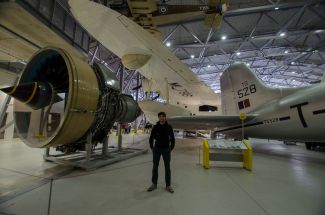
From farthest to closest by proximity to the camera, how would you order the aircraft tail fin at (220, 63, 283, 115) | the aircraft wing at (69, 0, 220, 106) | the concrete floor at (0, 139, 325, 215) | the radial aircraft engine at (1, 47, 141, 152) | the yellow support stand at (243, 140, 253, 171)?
1. the aircraft tail fin at (220, 63, 283, 115)
2. the aircraft wing at (69, 0, 220, 106)
3. the yellow support stand at (243, 140, 253, 171)
4. the radial aircraft engine at (1, 47, 141, 152)
5. the concrete floor at (0, 139, 325, 215)

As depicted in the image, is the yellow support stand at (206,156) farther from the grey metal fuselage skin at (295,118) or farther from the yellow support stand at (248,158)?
the grey metal fuselage skin at (295,118)

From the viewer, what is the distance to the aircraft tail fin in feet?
21.1

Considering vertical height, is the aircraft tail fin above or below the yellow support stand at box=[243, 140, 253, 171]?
above

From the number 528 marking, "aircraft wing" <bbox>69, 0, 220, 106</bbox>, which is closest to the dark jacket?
"aircraft wing" <bbox>69, 0, 220, 106</bbox>

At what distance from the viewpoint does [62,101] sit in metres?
3.94

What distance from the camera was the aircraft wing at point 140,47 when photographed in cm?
547

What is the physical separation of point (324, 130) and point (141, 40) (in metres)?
6.43

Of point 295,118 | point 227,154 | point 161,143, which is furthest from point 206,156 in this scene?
point 295,118

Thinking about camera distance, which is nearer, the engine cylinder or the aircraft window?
the engine cylinder

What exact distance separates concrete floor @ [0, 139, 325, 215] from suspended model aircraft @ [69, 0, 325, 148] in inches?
68.8

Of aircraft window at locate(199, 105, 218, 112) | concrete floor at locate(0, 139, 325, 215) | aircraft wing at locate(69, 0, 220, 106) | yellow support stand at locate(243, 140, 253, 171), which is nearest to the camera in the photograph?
concrete floor at locate(0, 139, 325, 215)

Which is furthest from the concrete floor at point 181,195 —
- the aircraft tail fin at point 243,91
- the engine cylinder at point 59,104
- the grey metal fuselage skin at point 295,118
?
the aircraft tail fin at point 243,91

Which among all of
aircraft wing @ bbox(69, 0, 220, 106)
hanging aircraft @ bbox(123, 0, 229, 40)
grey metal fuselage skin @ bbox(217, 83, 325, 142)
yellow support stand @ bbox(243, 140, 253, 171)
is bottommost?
yellow support stand @ bbox(243, 140, 253, 171)

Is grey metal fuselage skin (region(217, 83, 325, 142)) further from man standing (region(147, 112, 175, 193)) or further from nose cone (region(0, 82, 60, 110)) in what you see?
nose cone (region(0, 82, 60, 110))
